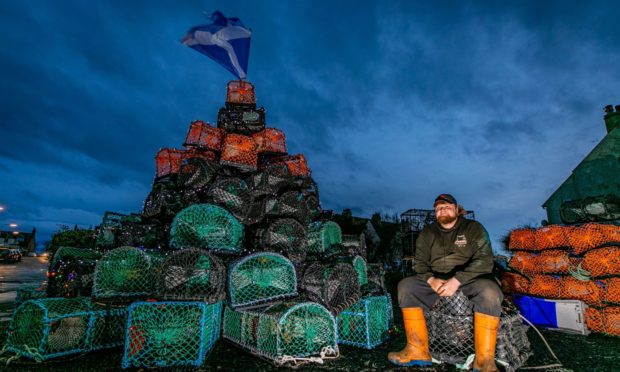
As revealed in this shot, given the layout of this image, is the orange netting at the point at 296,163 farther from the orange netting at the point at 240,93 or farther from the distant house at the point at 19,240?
the distant house at the point at 19,240

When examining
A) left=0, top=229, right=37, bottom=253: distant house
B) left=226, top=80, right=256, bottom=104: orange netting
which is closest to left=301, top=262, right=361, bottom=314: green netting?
left=226, top=80, right=256, bottom=104: orange netting

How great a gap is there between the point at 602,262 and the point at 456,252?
117 inches

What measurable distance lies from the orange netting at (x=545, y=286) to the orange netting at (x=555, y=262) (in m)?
0.12

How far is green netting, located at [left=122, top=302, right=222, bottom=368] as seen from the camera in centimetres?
284

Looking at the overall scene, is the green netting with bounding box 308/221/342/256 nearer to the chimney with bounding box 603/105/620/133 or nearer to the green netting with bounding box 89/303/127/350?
the green netting with bounding box 89/303/127/350

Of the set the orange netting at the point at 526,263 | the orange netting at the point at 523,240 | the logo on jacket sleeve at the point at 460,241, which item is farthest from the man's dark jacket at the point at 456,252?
the orange netting at the point at 523,240

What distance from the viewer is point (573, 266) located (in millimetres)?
4449

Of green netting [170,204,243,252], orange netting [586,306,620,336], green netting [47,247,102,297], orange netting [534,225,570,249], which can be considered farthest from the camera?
orange netting [534,225,570,249]

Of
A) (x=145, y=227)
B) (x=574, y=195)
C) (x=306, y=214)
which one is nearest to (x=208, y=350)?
(x=306, y=214)

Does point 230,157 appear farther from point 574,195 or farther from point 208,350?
point 574,195

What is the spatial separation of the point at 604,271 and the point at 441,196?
125 inches

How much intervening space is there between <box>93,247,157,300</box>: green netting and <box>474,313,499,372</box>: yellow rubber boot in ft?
11.4

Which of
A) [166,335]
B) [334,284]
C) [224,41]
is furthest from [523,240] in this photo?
[224,41]

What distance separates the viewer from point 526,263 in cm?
508
